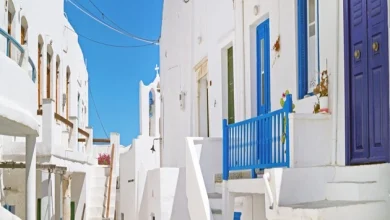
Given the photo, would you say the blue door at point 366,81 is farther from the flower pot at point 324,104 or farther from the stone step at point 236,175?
the stone step at point 236,175

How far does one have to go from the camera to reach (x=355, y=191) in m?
6.62

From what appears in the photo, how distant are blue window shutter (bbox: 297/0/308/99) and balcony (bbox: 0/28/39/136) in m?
3.54

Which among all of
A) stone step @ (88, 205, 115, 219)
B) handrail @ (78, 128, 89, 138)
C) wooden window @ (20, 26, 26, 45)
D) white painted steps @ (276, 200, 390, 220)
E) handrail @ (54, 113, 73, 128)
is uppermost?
wooden window @ (20, 26, 26, 45)

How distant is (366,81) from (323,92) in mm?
809

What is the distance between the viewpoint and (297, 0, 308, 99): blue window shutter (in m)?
→ 8.61

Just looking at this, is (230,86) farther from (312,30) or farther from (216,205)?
(312,30)

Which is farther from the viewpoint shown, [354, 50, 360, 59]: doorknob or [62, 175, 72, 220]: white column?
[62, 175, 72, 220]: white column

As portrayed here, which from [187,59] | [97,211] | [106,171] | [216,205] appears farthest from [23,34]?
[106,171]

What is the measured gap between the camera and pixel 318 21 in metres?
8.18

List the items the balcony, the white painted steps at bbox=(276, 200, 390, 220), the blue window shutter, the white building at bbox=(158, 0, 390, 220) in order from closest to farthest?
the balcony < the white painted steps at bbox=(276, 200, 390, 220) < the white building at bbox=(158, 0, 390, 220) < the blue window shutter

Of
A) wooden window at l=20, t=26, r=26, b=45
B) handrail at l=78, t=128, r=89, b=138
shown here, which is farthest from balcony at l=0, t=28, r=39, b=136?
handrail at l=78, t=128, r=89, b=138

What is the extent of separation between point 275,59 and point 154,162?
14.7 meters

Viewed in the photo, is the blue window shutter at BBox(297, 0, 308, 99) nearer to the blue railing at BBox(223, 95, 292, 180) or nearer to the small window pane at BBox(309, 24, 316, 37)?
the small window pane at BBox(309, 24, 316, 37)

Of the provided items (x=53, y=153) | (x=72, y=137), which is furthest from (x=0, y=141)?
(x=72, y=137)
